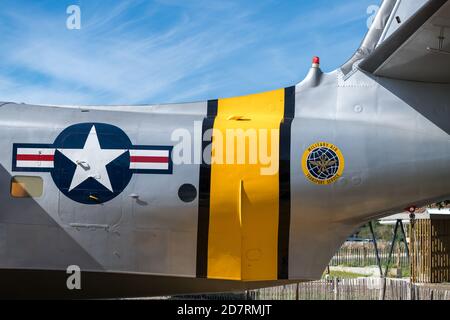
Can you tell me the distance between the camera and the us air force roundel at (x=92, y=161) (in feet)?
25.2

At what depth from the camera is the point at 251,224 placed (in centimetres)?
759

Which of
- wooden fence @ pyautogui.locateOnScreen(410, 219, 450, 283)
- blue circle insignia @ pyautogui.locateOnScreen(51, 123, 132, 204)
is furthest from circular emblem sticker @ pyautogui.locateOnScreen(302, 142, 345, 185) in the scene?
wooden fence @ pyautogui.locateOnScreen(410, 219, 450, 283)

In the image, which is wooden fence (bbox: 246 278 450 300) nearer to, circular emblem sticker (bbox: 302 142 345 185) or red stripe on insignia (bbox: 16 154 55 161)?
circular emblem sticker (bbox: 302 142 345 185)

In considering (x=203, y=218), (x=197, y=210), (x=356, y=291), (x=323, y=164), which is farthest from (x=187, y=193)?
(x=356, y=291)

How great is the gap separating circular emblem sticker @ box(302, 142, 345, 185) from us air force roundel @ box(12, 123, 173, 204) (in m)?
1.93

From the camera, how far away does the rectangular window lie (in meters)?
7.73

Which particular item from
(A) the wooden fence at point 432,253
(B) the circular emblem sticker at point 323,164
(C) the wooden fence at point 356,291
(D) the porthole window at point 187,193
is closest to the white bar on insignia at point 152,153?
(D) the porthole window at point 187,193

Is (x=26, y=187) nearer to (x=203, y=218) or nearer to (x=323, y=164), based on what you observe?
(x=203, y=218)

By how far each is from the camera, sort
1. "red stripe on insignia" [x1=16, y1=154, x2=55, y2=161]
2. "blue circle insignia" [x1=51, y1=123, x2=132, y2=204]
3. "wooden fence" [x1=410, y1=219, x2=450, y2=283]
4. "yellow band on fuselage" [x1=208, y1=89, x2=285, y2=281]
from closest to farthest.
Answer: "yellow band on fuselage" [x1=208, y1=89, x2=285, y2=281], "blue circle insignia" [x1=51, y1=123, x2=132, y2=204], "red stripe on insignia" [x1=16, y1=154, x2=55, y2=161], "wooden fence" [x1=410, y1=219, x2=450, y2=283]

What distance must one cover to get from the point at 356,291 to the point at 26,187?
994 cm
